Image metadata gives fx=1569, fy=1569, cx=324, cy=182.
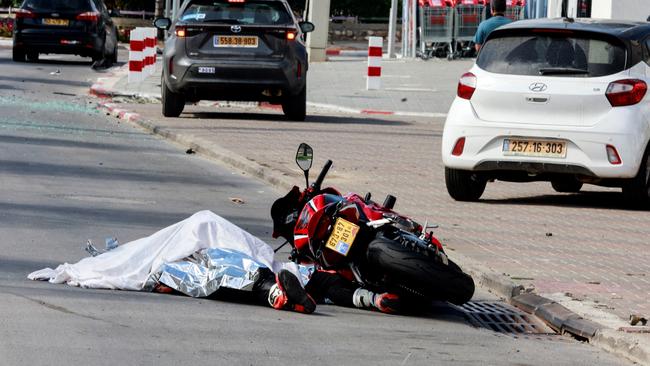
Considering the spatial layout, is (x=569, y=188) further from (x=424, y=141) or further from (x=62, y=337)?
(x=62, y=337)

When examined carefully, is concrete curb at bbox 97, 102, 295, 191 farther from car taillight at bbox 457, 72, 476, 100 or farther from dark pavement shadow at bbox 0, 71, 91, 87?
dark pavement shadow at bbox 0, 71, 91, 87

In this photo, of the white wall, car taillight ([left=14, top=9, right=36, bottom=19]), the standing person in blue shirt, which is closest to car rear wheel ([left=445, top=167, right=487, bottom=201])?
the standing person in blue shirt

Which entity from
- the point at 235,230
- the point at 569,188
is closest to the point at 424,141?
the point at 569,188

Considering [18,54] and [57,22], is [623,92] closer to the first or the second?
[57,22]

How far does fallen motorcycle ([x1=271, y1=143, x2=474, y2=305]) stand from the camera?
8180mm

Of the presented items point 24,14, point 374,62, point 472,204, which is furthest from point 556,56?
point 24,14

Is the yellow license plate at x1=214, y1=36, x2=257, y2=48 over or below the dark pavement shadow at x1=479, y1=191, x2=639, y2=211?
over

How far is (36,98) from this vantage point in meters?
25.0

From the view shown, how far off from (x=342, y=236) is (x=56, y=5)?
2960 cm

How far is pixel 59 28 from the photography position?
36250 millimetres

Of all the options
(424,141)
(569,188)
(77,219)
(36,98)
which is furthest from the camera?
(36,98)

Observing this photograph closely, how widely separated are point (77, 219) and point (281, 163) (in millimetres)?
4827

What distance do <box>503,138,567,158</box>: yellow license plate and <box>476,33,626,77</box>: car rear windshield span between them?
60 centimetres

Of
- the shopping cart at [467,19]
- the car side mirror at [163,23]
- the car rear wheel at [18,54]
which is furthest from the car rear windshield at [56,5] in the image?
the car side mirror at [163,23]
